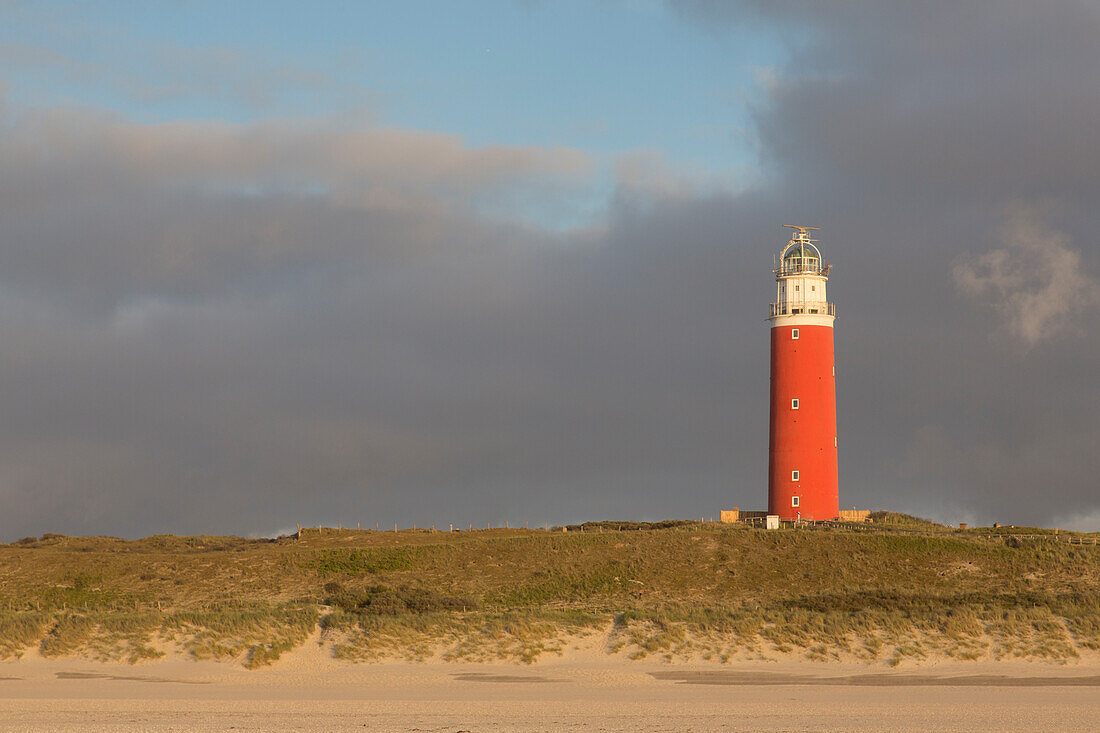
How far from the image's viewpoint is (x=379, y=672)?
110 feet

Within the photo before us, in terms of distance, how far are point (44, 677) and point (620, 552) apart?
97.2 ft

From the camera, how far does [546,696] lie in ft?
101

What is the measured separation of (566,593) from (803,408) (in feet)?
77.0

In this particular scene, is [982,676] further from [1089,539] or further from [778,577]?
[1089,539]

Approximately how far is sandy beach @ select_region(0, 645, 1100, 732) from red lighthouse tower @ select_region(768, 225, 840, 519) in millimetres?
35171

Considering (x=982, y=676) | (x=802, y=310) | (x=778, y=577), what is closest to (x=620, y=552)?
(x=778, y=577)

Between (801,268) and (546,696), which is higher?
(801,268)

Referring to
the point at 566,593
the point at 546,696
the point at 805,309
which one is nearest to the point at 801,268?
the point at 805,309

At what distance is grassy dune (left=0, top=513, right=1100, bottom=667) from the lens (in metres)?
35.4

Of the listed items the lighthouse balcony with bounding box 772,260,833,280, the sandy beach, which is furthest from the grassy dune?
the lighthouse balcony with bounding box 772,260,833,280

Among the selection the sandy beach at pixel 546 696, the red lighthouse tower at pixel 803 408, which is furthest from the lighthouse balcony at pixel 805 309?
the sandy beach at pixel 546 696

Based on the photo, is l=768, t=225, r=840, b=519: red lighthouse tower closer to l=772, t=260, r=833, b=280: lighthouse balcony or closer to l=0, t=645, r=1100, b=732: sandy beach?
l=772, t=260, r=833, b=280: lighthouse balcony

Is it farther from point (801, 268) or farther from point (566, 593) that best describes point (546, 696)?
point (801, 268)

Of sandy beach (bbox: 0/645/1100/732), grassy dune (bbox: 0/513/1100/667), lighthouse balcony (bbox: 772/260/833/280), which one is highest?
lighthouse balcony (bbox: 772/260/833/280)
